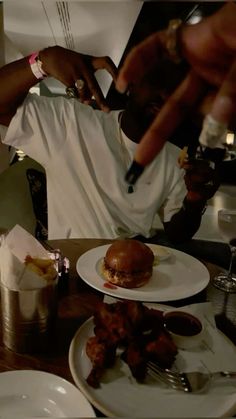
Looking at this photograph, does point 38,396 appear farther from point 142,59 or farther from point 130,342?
point 142,59

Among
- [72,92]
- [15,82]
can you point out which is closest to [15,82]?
[15,82]

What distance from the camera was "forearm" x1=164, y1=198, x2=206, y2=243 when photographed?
0.78 m

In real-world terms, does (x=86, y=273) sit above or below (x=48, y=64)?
below

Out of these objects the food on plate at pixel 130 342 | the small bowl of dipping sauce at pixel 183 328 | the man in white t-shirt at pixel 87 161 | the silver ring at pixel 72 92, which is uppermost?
the silver ring at pixel 72 92

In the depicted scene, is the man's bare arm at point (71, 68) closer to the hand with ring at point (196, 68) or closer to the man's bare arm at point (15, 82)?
the man's bare arm at point (15, 82)

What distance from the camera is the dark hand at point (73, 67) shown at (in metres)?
0.62

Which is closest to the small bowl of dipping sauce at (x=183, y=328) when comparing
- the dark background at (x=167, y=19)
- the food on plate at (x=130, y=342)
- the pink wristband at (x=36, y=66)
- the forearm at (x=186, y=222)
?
the food on plate at (x=130, y=342)

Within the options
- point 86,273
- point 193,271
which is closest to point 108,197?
point 86,273

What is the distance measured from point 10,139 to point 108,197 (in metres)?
0.23

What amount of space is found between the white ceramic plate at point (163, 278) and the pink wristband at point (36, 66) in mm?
411

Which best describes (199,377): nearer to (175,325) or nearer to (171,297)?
(175,325)

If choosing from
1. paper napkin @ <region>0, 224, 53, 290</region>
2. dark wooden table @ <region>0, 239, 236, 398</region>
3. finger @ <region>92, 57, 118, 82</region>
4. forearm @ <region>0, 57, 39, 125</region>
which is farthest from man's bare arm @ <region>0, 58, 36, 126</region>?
dark wooden table @ <region>0, 239, 236, 398</region>

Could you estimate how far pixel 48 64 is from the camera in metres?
0.63

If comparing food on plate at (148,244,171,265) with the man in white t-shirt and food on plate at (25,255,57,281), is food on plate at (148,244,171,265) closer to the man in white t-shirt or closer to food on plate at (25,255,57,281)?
the man in white t-shirt
